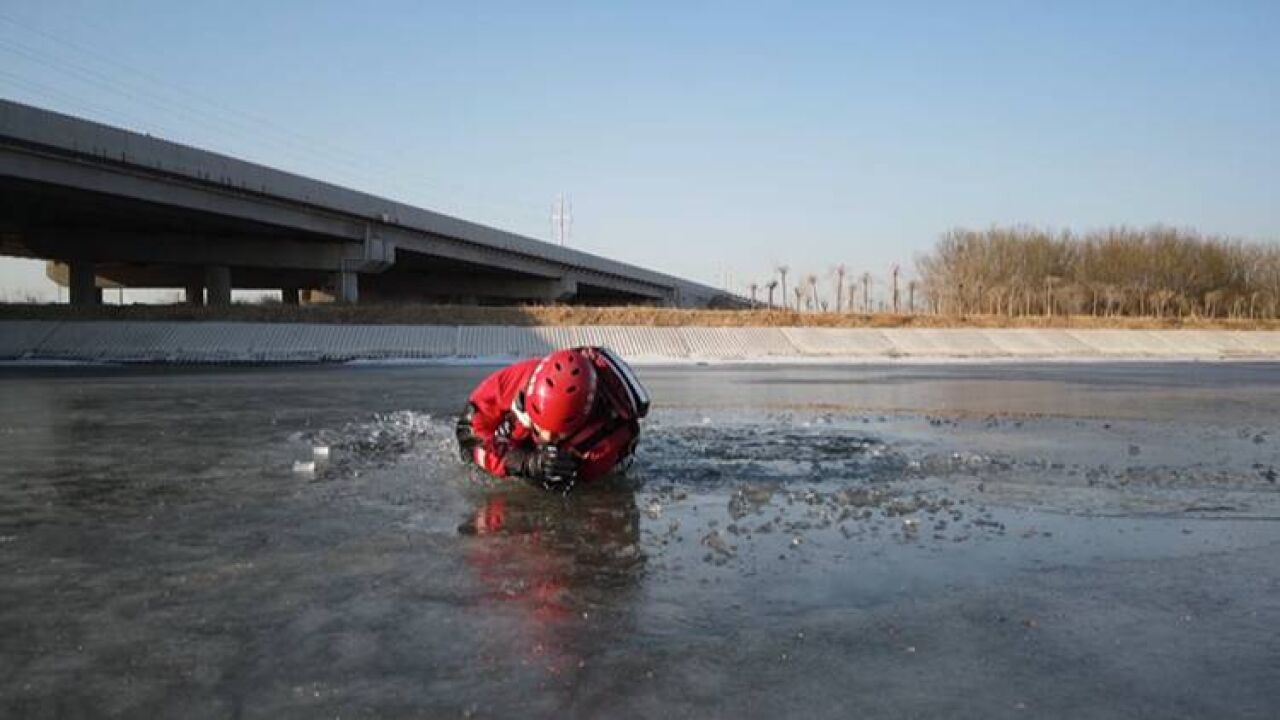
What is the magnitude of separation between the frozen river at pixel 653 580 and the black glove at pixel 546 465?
309mm

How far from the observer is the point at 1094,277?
3669 inches

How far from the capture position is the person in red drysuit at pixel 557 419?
814 cm

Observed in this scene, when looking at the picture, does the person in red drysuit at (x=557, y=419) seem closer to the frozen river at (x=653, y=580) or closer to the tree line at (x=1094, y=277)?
the frozen river at (x=653, y=580)

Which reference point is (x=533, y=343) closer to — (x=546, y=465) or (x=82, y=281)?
(x=82, y=281)

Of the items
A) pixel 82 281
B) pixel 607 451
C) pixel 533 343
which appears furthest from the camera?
pixel 82 281

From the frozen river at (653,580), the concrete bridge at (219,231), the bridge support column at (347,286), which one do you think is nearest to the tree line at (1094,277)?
the concrete bridge at (219,231)

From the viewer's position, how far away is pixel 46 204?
4272cm

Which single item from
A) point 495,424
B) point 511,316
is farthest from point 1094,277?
point 495,424

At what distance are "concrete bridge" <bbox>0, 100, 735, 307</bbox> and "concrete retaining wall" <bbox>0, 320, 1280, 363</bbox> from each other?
620cm

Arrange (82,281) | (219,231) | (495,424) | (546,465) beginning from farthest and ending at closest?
(82,281), (219,231), (495,424), (546,465)

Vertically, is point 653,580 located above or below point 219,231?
below

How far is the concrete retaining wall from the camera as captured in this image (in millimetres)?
37344

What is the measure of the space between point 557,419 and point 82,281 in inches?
2131

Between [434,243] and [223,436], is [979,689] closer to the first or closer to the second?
[223,436]
